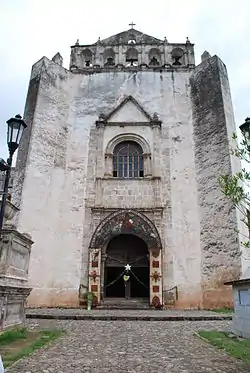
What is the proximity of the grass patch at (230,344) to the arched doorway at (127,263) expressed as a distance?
759 cm

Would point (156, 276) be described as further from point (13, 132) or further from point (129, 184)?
point (13, 132)

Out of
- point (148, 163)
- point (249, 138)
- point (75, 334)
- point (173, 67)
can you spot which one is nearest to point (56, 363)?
point (75, 334)

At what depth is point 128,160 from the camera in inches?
611

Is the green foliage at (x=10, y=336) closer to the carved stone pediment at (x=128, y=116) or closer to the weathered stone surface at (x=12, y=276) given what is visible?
the weathered stone surface at (x=12, y=276)

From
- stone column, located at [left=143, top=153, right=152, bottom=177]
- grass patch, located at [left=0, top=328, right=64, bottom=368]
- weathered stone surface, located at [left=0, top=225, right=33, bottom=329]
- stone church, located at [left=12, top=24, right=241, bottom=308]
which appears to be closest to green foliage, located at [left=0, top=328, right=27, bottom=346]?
grass patch, located at [left=0, top=328, right=64, bottom=368]

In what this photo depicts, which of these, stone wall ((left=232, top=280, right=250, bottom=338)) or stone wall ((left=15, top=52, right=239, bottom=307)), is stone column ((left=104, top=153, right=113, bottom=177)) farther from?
stone wall ((left=232, top=280, right=250, bottom=338))

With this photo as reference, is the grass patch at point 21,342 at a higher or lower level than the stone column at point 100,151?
lower

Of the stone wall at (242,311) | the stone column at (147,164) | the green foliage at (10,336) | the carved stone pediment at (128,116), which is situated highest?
the carved stone pediment at (128,116)

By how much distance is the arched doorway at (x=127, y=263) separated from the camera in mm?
13828

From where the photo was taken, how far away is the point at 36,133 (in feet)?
48.5

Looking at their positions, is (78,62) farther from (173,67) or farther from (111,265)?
(111,265)

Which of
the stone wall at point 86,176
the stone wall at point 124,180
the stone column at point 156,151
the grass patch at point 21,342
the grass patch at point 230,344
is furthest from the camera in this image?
the stone column at point 156,151

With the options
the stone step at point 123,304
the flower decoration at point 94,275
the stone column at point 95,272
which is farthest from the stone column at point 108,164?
the stone step at point 123,304

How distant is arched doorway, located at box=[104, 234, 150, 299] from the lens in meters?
13.8
